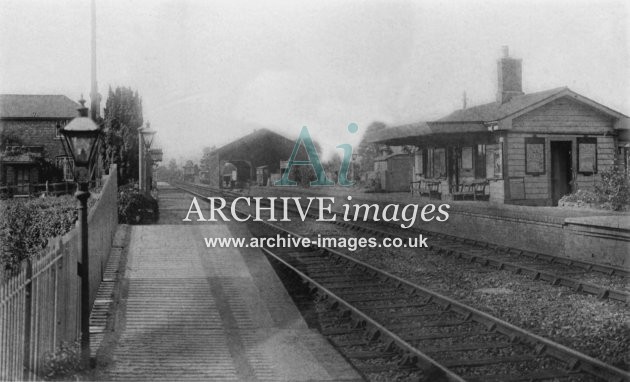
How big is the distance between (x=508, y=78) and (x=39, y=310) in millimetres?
21040

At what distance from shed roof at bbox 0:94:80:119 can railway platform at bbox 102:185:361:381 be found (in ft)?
97.4

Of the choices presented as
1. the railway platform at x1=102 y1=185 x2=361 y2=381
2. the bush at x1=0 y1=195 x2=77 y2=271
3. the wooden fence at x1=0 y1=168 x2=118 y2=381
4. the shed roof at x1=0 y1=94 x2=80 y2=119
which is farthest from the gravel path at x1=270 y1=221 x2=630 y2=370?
the shed roof at x1=0 y1=94 x2=80 y2=119

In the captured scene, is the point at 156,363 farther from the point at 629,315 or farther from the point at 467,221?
the point at 467,221

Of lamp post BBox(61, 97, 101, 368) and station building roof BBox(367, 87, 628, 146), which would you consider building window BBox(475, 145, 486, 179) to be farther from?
lamp post BBox(61, 97, 101, 368)

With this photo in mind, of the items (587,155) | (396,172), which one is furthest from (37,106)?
(587,155)

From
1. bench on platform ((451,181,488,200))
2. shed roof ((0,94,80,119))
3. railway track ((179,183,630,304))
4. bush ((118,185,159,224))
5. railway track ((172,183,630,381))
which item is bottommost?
railway track ((172,183,630,381))

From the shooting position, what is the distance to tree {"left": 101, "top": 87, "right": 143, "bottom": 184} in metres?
27.4

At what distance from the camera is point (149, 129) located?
62.4ft

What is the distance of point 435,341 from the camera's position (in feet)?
22.3

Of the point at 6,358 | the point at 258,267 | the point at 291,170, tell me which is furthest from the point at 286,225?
the point at 291,170

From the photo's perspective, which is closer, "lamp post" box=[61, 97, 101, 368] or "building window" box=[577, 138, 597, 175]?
"lamp post" box=[61, 97, 101, 368]

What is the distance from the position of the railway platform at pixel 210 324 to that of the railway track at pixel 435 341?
2.08 feet

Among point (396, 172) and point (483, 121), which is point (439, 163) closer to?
point (483, 121)

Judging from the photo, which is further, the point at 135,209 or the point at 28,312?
the point at 135,209
